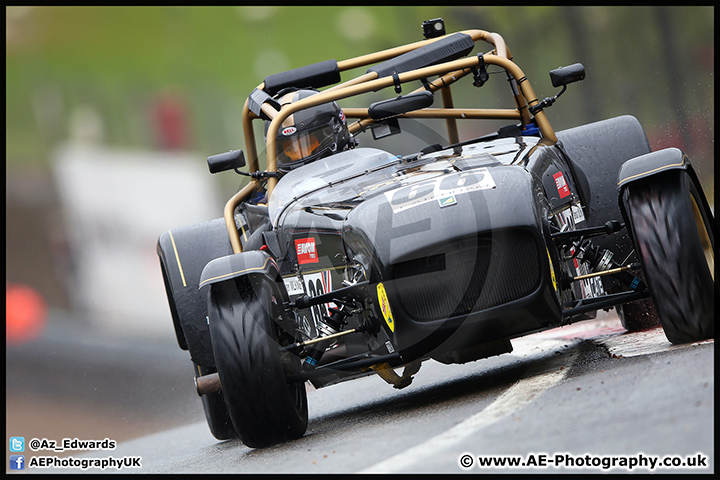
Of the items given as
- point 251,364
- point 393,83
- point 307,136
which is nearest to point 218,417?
point 307,136

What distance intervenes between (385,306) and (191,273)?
2303 mm

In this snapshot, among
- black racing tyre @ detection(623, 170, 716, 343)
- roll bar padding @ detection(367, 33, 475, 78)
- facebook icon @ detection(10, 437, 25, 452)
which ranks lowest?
facebook icon @ detection(10, 437, 25, 452)

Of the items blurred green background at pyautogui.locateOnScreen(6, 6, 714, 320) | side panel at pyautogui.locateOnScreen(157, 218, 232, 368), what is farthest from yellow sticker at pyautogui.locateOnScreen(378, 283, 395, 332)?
blurred green background at pyautogui.locateOnScreen(6, 6, 714, 320)

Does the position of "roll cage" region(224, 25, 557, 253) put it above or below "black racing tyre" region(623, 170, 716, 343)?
above

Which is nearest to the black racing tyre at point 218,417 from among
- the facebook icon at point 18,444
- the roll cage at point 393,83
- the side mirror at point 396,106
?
the roll cage at point 393,83

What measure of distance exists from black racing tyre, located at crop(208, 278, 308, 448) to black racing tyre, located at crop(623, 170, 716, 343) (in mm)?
1784

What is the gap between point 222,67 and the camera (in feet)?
56.3

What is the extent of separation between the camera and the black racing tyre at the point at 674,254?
4.15 m

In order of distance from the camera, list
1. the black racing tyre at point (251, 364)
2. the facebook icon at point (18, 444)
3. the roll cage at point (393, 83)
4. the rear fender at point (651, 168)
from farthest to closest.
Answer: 1. the facebook icon at point (18, 444)
2. the roll cage at point (393, 83)
3. the black racing tyre at point (251, 364)
4. the rear fender at point (651, 168)

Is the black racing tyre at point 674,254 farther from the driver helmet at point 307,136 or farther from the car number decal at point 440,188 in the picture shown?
the driver helmet at point 307,136

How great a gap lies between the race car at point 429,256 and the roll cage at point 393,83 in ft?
0.09

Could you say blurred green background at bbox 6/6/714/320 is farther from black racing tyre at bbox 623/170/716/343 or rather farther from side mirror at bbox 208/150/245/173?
black racing tyre at bbox 623/170/716/343

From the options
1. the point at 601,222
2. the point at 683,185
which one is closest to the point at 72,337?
the point at 601,222

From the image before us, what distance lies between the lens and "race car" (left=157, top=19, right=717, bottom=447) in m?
4.23
